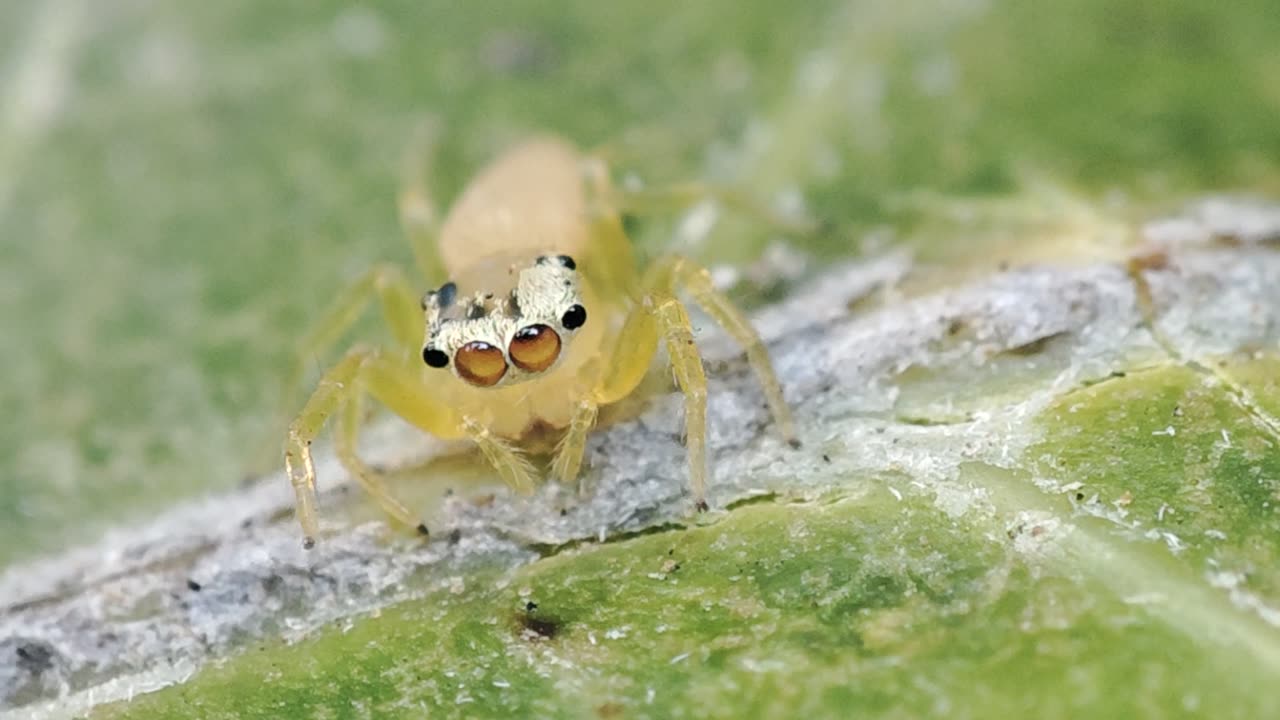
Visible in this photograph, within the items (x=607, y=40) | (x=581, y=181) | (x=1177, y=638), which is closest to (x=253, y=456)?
(x=581, y=181)

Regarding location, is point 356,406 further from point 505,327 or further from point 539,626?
point 539,626

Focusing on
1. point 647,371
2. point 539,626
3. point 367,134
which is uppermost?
point 367,134

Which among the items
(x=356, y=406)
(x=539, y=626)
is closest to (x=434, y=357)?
(x=356, y=406)

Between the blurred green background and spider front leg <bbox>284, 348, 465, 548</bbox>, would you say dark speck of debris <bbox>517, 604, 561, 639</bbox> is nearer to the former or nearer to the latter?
spider front leg <bbox>284, 348, 465, 548</bbox>

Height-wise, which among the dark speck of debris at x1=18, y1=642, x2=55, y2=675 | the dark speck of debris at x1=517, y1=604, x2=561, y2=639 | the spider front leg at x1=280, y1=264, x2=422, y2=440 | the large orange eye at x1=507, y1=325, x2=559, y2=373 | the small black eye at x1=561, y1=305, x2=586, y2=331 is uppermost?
the spider front leg at x1=280, y1=264, x2=422, y2=440

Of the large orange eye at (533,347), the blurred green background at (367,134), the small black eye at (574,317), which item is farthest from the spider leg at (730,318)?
the blurred green background at (367,134)

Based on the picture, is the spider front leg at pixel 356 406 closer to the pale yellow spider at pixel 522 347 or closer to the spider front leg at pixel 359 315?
the pale yellow spider at pixel 522 347

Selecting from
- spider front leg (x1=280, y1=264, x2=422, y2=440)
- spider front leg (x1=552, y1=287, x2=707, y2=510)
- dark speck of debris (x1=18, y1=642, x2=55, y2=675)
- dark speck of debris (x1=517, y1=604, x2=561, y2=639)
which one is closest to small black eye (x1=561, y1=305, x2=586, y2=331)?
spider front leg (x1=552, y1=287, x2=707, y2=510)

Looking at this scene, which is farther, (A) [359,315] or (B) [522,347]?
(A) [359,315]
